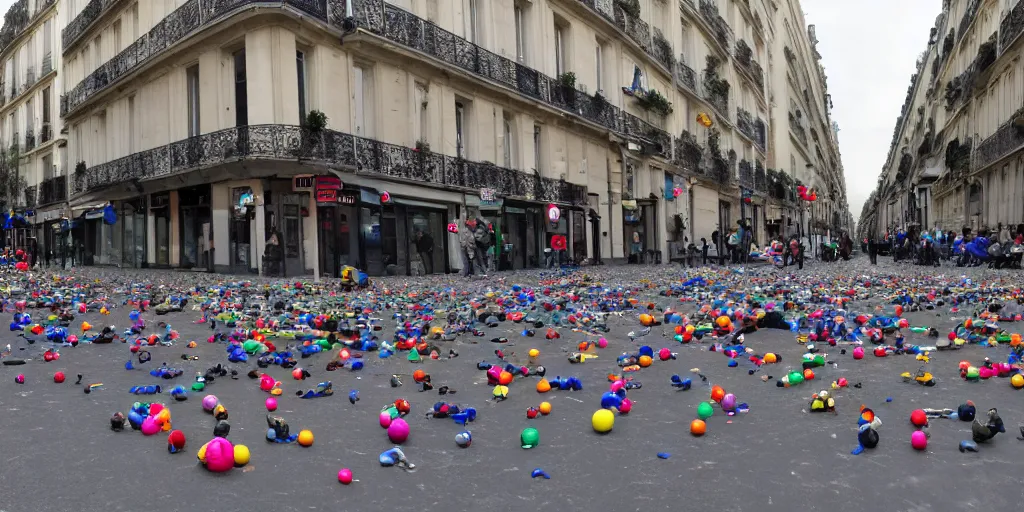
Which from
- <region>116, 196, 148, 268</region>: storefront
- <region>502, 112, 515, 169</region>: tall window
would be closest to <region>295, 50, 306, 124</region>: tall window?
<region>502, 112, 515, 169</region>: tall window

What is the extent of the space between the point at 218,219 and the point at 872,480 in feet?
62.6

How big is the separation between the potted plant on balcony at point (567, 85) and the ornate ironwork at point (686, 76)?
31.2 ft

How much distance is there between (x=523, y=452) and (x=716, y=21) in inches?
1528

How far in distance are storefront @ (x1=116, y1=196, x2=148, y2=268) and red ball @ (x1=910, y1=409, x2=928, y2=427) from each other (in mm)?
24825

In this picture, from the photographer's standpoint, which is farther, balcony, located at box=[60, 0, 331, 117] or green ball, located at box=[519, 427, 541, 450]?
balcony, located at box=[60, 0, 331, 117]

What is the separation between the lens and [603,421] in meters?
3.45

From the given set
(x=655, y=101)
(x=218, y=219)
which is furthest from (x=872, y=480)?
(x=655, y=101)

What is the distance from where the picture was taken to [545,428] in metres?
3.52

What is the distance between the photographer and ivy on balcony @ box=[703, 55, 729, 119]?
3631 centimetres

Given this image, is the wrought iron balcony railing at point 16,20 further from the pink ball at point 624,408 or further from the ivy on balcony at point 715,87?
the pink ball at point 624,408

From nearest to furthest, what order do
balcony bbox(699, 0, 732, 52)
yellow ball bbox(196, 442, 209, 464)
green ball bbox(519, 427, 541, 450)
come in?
yellow ball bbox(196, 442, 209, 464)
green ball bbox(519, 427, 541, 450)
balcony bbox(699, 0, 732, 52)

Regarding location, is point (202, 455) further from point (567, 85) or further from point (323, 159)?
point (567, 85)

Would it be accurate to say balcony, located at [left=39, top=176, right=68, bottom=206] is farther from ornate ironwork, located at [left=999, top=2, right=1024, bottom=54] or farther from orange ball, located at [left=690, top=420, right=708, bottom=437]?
ornate ironwork, located at [left=999, top=2, right=1024, bottom=54]

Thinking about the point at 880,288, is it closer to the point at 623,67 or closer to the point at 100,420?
the point at 100,420
